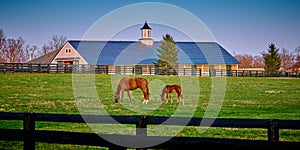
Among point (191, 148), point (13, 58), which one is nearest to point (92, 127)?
point (191, 148)

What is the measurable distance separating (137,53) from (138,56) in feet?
7.54

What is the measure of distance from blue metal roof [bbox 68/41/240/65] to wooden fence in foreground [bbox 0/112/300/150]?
55022 mm

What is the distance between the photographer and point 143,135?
5805 millimetres

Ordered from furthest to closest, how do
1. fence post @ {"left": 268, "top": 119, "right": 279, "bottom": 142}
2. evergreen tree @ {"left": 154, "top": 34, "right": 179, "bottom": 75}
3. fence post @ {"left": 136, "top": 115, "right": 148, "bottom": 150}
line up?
evergreen tree @ {"left": 154, "top": 34, "right": 179, "bottom": 75} → fence post @ {"left": 136, "top": 115, "right": 148, "bottom": 150} → fence post @ {"left": 268, "top": 119, "right": 279, "bottom": 142}

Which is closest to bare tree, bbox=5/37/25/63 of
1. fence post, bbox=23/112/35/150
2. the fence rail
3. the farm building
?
the farm building

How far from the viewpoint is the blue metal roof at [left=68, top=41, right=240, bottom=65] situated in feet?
217

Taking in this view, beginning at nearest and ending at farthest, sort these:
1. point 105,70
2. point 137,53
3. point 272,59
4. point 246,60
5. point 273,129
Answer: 1. point 273,129
2. point 105,70
3. point 137,53
4. point 272,59
5. point 246,60

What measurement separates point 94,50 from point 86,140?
65.2 metres

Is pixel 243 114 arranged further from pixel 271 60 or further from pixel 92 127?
pixel 271 60

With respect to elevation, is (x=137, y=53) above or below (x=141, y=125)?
above

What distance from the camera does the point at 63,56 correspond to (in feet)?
232

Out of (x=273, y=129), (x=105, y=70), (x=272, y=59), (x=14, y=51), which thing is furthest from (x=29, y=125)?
(x=14, y=51)

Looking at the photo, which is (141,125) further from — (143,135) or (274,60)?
(274,60)

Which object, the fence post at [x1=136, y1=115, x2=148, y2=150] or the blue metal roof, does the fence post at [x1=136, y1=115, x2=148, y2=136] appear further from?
the blue metal roof
